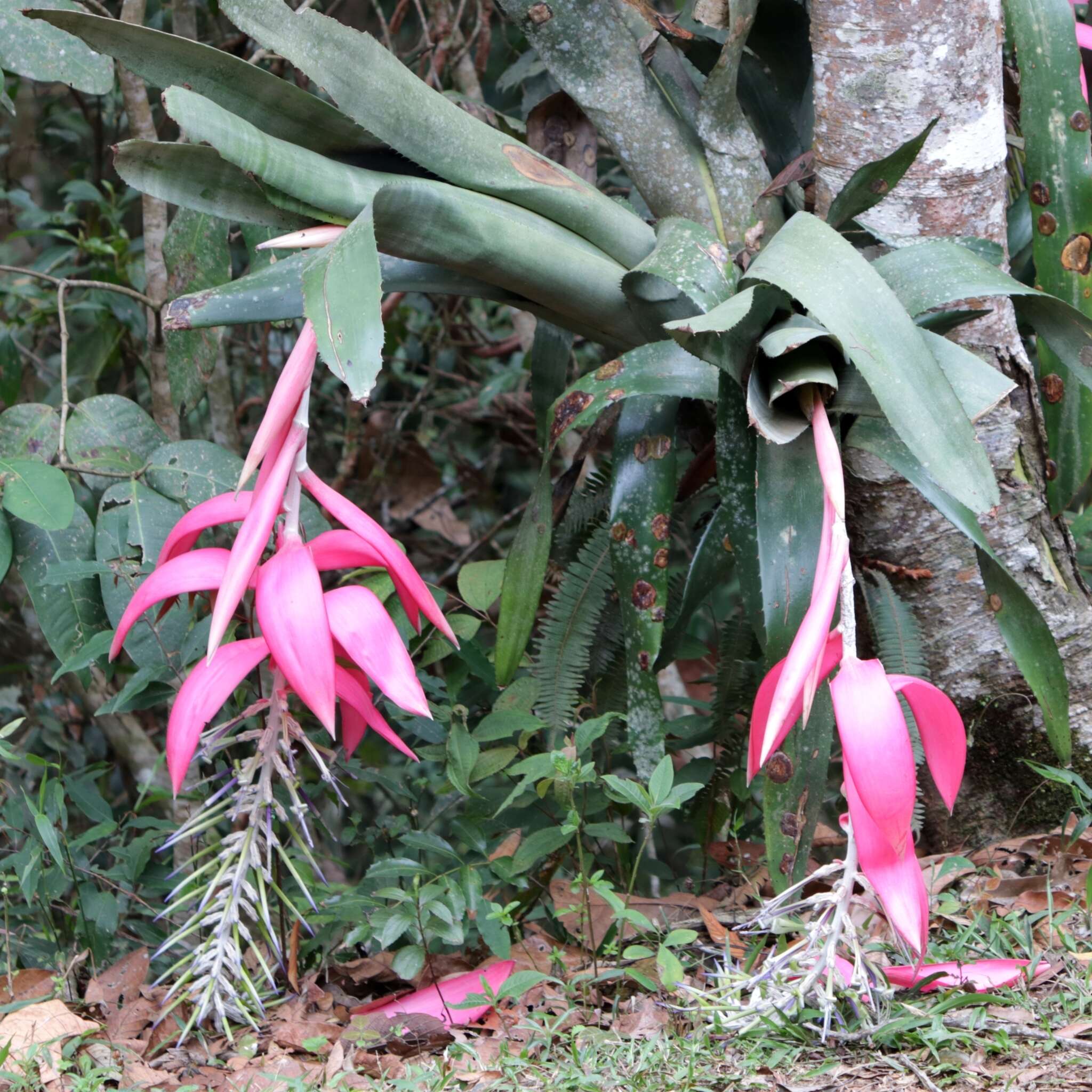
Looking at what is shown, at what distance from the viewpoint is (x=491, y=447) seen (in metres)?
3.15

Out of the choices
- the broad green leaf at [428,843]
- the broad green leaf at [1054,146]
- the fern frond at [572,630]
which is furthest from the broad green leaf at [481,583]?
the broad green leaf at [1054,146]

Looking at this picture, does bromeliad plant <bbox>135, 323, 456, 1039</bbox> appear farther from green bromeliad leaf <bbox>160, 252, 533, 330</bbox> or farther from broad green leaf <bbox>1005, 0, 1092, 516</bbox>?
broad green leaf <bbox>1005, 0, 1092, 516</bbox>

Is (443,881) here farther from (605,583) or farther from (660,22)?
(660,22)

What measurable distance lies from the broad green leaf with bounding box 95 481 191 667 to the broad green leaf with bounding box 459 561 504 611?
1.18 ft

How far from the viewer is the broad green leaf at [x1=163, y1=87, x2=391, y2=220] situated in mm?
926

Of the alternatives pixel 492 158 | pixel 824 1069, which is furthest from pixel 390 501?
pixel 824 1069

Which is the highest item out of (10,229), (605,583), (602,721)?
(10,229)

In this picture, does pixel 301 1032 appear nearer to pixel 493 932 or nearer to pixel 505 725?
pixel 493 932

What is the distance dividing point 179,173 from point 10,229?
2.22m

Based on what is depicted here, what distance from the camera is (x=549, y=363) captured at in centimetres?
160

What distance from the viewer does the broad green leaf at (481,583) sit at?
4.91 feet

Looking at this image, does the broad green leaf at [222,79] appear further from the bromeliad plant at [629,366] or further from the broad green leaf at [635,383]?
the broad green leaf at [635,383]

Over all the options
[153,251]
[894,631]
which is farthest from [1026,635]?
[153,251]

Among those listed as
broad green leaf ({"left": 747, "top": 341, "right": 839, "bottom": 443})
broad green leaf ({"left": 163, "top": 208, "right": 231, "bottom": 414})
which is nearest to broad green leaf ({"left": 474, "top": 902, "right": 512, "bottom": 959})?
broad green leaf ({"left": 747, "top": 341, "right": 839, "bottom": 443})
